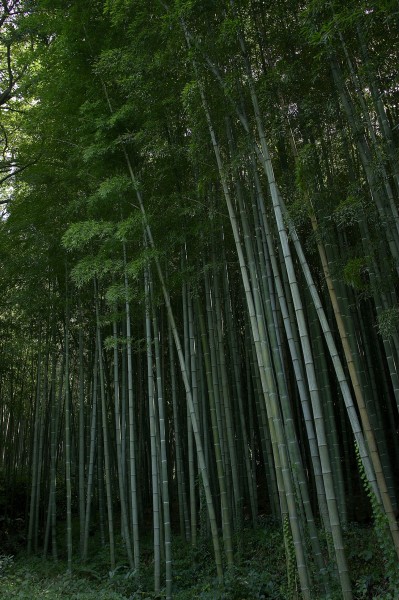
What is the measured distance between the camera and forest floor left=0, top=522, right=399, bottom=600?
11.4ft

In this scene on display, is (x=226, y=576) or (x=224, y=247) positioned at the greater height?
(x=224, y=247)

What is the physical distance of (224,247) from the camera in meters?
5.09

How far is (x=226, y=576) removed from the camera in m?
3.98

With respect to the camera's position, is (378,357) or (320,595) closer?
(320,595)

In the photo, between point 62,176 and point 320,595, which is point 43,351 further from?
point 320,595

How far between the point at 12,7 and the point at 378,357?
6.37 m

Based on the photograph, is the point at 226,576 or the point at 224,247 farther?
the point at 224,247

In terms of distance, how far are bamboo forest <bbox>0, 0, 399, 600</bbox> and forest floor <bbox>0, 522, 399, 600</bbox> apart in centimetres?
3

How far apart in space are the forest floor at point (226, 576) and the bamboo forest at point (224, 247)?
26mm

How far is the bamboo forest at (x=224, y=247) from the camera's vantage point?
3357 millimetres

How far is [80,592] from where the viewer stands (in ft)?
13.7

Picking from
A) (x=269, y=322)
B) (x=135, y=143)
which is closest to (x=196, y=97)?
(x=135, y=143)

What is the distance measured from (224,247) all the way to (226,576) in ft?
9.52

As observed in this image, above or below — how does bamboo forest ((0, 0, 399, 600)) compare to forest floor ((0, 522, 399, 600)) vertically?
above
